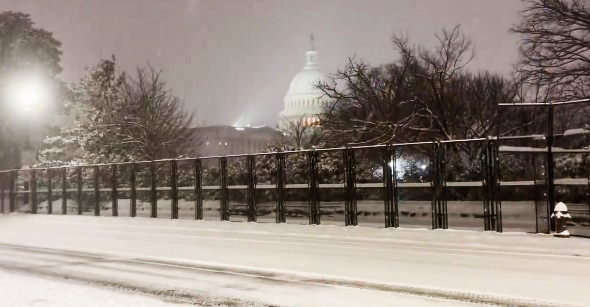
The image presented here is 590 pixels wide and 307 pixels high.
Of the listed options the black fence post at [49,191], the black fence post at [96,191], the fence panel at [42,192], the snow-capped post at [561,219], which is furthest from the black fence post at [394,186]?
the fence panel at [42,192]

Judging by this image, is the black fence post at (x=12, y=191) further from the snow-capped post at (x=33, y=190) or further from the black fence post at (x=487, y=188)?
the black fence post at (x=487, y=188)

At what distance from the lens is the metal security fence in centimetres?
1777

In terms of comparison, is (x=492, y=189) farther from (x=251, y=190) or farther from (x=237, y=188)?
(x=237, y=188)

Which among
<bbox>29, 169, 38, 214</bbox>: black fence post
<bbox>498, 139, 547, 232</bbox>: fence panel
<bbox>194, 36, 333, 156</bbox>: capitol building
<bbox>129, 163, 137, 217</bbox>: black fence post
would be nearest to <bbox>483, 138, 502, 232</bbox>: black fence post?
<bbox>498, 139, 547, 232</bbox>: fence panel

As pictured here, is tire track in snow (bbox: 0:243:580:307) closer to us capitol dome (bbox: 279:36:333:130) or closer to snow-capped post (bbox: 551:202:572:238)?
snow-capped post (bbox: 551:202:572:238)

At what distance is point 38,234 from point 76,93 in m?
31.0

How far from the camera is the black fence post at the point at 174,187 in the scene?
27.2m

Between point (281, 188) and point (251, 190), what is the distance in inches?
62.0

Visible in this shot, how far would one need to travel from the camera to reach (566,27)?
32062mm

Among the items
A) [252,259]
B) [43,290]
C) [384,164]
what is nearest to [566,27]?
[384,164]

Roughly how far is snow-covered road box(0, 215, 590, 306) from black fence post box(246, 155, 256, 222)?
154 cm

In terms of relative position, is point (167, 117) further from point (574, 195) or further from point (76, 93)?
point (574, 195)

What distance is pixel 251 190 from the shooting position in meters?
24.4

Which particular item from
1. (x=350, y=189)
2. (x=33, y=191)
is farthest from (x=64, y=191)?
(x=350, y=189)
